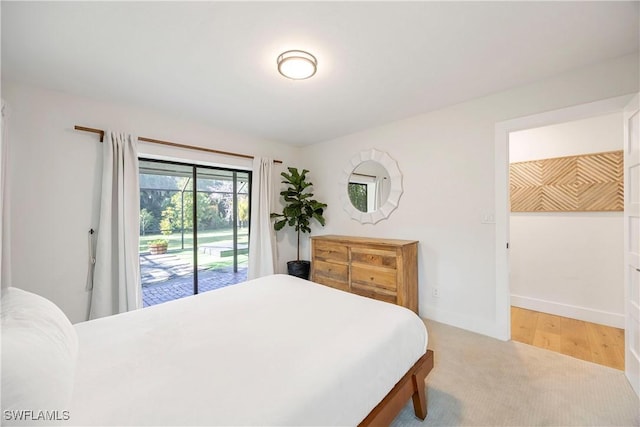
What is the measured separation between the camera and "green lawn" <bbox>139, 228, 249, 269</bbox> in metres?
3.23

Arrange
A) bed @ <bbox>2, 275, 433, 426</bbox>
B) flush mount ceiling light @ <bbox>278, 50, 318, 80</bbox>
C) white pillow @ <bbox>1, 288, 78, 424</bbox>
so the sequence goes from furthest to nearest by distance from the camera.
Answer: flush mount ceiling light @ <bbox>278, 50, 318, 80</bbox> → bed @ <bbox>2, 275, 433, 426</bbox> → white pillow @ <bbox>1, 288, 78, 424</bbox>

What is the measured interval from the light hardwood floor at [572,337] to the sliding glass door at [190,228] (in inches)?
143

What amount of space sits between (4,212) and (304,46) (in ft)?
8.65

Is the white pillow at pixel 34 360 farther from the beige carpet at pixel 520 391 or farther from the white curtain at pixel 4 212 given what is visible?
the beige carpet at pixel 520 391

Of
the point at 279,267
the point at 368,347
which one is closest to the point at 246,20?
the point at 368,347

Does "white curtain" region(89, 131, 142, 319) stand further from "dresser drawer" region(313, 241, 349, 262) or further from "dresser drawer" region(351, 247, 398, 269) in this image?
"dresser drawer" region(351, 247, 398, 269)

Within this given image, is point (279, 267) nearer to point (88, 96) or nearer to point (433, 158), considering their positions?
point (433, 158)

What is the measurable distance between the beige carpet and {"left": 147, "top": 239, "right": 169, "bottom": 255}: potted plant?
3.13 meters

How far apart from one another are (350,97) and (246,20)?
1.26 meters

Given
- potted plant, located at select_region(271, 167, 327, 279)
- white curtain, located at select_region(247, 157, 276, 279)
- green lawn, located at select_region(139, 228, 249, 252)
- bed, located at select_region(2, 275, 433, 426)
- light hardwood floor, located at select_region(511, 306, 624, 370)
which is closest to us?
bed, located at select_region(2, 275, 433, 426)

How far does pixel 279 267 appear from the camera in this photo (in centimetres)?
416

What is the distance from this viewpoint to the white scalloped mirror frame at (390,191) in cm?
326

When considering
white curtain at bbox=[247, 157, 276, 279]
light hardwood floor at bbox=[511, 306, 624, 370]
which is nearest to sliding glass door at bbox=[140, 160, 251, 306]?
white curtain at bbox=[247, 157, 276, 279]

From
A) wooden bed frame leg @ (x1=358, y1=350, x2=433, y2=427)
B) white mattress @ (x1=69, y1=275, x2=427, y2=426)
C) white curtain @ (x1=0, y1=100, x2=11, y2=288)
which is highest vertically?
white curtain @ (x1=0, y1=100, x2=11, y2=288)
